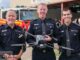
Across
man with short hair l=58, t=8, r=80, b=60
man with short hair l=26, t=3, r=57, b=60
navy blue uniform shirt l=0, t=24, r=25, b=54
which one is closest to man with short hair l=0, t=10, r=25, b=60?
navy blue uniform shirt l=0, t=24, r=25, b=54

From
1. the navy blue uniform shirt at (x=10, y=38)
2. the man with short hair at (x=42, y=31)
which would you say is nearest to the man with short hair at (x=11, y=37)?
the navy blue uniform shirt at (x=10, y=38)

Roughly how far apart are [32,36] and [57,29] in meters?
0.53

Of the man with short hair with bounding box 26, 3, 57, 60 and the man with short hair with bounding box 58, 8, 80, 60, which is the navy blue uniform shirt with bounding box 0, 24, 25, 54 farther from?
the man with short hair with bounding box 58, 8, 80, 60

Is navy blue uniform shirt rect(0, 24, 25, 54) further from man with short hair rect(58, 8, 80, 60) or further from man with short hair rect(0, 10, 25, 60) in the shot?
man with short hair rect(58, 8, 80, 60)

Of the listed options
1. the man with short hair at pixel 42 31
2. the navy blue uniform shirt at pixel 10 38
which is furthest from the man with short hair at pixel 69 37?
the navy blue uniform shirt at pixel 10 38

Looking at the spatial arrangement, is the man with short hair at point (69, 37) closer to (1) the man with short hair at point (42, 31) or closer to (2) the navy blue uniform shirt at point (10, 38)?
(1) the man with short hair at point (42, 31)

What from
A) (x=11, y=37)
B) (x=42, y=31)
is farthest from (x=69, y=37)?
(x=11, y=37)

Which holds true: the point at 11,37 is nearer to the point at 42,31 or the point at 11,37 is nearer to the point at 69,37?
the point at 42,31

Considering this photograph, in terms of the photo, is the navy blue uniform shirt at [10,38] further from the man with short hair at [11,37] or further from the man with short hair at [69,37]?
the man with short hair at [69,37]

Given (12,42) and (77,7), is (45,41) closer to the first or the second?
(12,42)

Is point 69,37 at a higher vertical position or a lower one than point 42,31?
lower

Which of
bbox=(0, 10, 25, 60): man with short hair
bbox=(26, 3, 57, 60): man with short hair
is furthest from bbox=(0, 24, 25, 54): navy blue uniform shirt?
bbox=(26, 3, 57, 60): man with short hair

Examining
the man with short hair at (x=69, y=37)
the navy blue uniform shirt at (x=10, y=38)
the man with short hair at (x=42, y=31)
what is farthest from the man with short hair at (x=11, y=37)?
the man with short hair at (x=69, y=37)

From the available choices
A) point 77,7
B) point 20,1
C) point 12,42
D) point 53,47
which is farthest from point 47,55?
point 20,1
